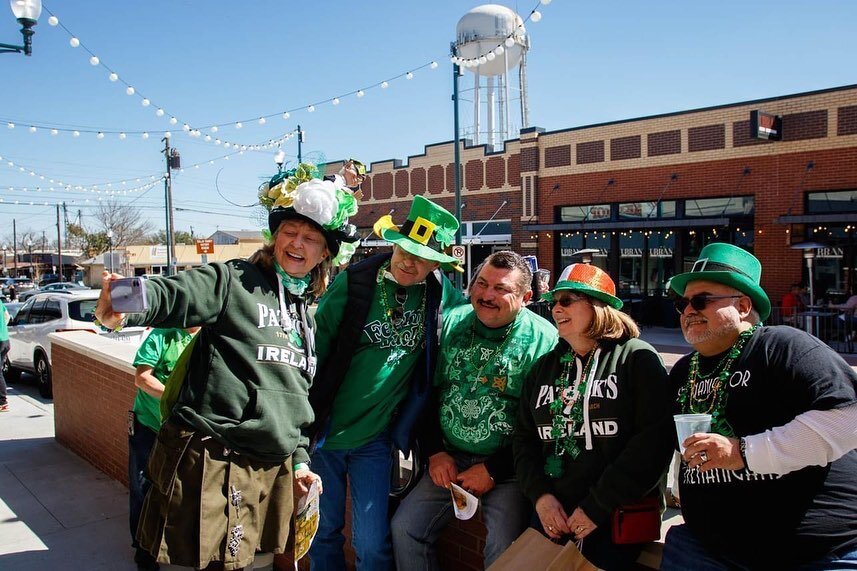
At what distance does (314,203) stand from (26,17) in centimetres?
758

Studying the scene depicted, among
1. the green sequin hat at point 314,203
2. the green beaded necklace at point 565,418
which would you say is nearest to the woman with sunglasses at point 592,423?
the green beaded necklace at point 565,418

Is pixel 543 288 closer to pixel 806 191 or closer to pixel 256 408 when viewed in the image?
pixel 256 408

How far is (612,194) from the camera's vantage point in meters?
19.8

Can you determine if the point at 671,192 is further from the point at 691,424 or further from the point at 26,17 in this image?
the point at 691,424

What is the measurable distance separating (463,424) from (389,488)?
1.62ft

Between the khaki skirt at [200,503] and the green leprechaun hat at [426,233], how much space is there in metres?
1.16

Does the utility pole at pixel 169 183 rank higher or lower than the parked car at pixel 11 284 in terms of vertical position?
higher

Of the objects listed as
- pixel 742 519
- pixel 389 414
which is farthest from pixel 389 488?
pixel 742 519

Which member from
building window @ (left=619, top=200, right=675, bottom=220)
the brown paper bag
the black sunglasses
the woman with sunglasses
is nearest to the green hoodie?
the brown paper bag

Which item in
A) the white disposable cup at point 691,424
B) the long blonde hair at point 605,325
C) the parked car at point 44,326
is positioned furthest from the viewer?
the parked car at point 44,326

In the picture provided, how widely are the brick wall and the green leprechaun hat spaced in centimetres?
307

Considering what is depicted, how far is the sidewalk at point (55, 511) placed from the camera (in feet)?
13.6

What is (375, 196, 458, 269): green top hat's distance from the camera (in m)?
2.97

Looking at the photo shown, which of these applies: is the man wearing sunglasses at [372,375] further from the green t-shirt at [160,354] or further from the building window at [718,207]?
the building window at [718,207]
